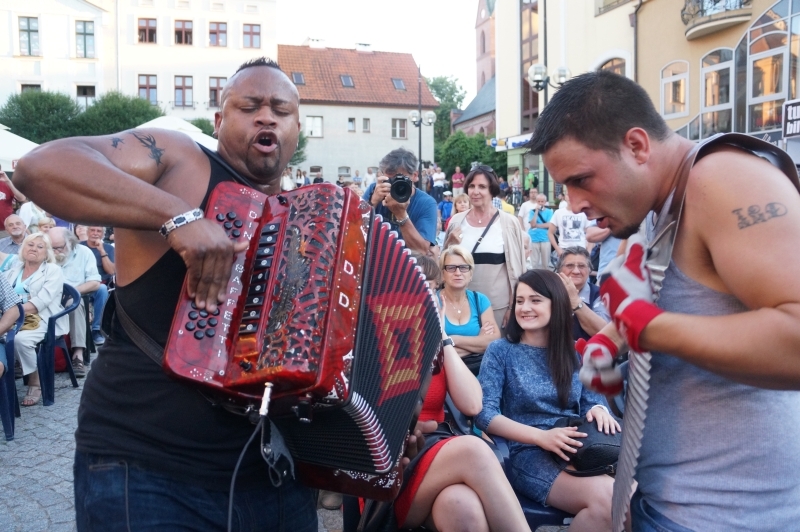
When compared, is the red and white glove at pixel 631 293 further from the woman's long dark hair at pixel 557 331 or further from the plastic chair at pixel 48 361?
the plastic chair at pixel 48 361

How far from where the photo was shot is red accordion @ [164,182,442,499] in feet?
5.34

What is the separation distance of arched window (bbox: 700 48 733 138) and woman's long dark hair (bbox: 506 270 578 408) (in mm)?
18604

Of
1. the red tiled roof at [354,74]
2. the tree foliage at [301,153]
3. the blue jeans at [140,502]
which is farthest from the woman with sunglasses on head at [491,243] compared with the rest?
the red tiled roof at [354,74]

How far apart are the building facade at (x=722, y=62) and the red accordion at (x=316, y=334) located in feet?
61.6

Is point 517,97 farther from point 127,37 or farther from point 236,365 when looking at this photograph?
point 236,365

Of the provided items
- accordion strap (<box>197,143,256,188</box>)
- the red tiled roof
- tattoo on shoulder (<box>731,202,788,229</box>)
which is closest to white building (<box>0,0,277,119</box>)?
the red tiled roof

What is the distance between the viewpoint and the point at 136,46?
41500 mm

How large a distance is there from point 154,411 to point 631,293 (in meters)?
1.24


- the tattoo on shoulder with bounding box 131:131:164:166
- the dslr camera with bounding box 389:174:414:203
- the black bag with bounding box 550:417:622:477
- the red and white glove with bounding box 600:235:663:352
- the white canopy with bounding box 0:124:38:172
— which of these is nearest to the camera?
the red and white glove with bounding box 600:235:663:352

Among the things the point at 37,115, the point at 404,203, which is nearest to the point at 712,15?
the point at 404,203

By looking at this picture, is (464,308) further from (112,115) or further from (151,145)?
(112,115)

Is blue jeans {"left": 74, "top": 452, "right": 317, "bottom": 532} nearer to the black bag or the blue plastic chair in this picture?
the black bag

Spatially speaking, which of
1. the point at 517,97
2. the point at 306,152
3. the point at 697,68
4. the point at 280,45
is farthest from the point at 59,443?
the point at 280,45

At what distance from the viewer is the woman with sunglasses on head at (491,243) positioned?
→ 19.6 feet
